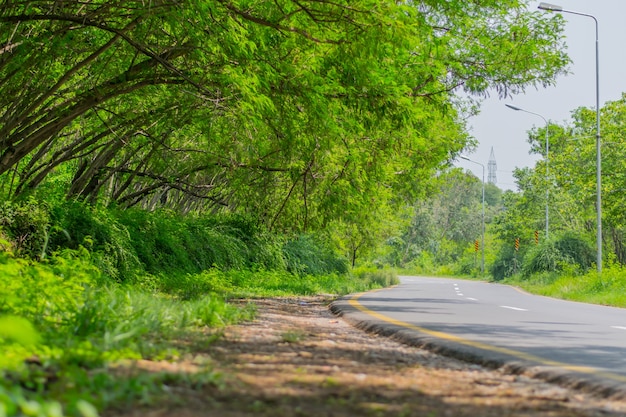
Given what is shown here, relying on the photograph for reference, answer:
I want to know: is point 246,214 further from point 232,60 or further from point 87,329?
point 87,329

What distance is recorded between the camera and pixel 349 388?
456cm

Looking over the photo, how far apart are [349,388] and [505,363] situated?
2227mm

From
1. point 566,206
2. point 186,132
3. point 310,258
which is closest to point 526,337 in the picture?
point 186,132

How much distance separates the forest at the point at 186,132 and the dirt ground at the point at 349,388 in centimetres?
30

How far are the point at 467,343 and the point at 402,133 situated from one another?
31.0 feet

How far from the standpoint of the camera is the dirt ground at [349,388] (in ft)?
12.7

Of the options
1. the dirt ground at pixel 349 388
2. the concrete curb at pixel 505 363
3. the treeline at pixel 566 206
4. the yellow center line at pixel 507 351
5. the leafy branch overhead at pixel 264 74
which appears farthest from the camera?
the treeline at pixel 566 206

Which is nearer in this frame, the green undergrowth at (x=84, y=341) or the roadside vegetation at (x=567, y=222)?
the green undergrowth at (x=84, y=341)

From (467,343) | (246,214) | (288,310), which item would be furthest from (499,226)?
(467,343)

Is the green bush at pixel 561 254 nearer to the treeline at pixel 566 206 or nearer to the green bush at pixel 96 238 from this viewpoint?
the treeline at pixel 566 206

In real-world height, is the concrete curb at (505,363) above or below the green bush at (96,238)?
below

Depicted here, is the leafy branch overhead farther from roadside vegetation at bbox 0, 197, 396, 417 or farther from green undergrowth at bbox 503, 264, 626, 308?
green undergrowth at bbox 503, 264, 626, 308

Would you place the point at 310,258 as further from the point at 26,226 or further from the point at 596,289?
the point at 26,226

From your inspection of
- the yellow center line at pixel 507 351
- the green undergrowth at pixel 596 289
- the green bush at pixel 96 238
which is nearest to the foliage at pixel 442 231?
the green undergrowth at pixel 596 289
